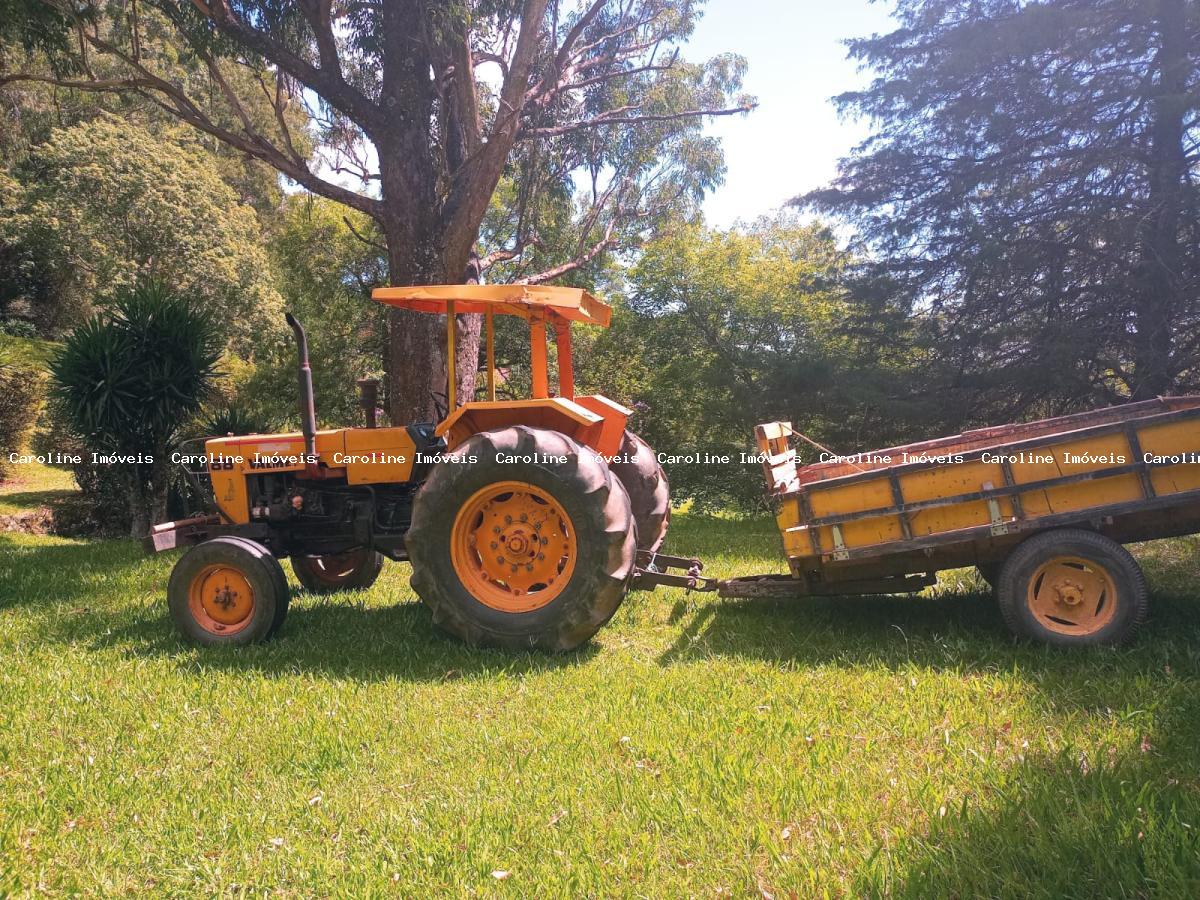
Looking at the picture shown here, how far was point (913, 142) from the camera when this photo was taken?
9258 millimetres

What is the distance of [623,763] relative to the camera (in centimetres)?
280

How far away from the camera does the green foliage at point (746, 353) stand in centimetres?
923

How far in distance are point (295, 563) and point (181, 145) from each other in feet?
66.2

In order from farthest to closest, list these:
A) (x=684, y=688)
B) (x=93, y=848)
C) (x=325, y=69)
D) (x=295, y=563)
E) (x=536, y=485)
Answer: (x=325, y=69) < (x=295, y=563) < (x=536, y=485) < (x=684, y=688) < (x=93, y=848)

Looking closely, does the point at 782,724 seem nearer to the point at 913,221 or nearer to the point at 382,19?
the point at 913,221

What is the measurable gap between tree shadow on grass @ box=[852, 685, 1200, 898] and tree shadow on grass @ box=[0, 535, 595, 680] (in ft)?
7.22

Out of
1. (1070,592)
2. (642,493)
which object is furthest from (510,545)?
(1070,592)

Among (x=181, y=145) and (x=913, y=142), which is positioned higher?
(x=181, y=145)

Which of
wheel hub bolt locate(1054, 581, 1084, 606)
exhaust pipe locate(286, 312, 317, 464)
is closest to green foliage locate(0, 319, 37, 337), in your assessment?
exhaust pipe locate(286, 312, 317, 464)

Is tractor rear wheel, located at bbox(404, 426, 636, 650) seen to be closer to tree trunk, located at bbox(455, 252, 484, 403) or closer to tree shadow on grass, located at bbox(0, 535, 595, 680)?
tree shadow on grass, located at bbox(0, 535, 595, 680)

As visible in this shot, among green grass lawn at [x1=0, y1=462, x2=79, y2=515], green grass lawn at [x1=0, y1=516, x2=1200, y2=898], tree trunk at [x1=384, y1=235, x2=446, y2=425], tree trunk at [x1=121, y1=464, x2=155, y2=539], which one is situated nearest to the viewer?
green grass lawn at [x1=0, y1=516, x2=1200, y2=898]

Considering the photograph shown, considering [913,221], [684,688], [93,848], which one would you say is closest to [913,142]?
[913,221]

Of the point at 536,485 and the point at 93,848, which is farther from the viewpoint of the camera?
the point at 536,485

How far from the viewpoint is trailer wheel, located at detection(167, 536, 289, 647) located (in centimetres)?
452
